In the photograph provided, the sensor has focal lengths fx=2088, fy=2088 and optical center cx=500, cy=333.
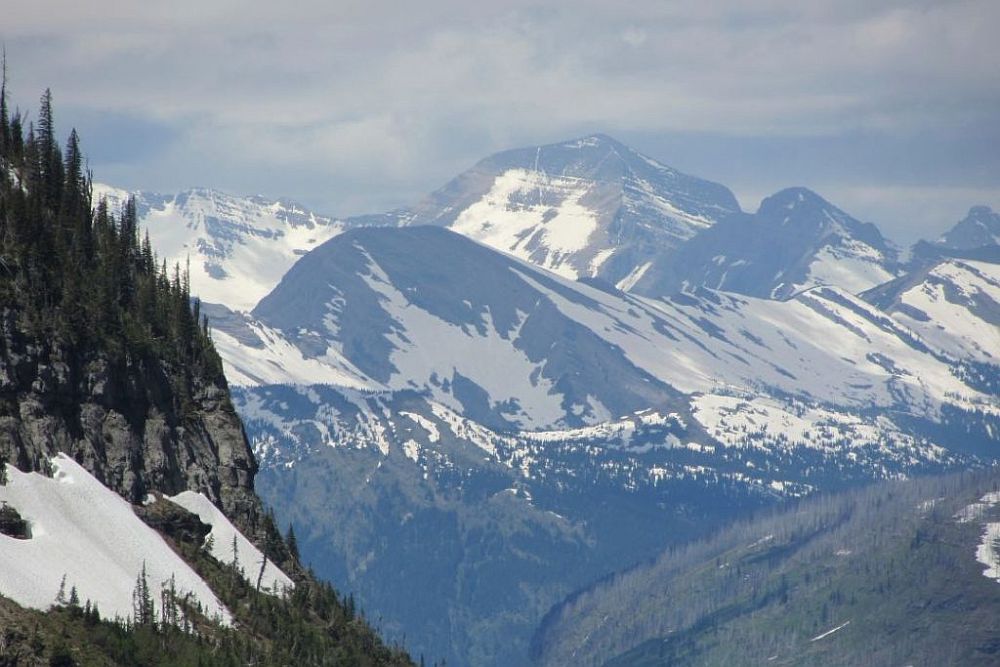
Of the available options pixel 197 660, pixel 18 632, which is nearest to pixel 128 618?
pixel 197 660

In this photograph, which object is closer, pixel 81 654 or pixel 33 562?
pixel 81 654

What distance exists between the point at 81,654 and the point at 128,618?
19637 mm

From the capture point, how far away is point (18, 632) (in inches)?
6801

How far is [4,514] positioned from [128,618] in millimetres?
15331

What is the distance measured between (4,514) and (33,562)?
583 cm

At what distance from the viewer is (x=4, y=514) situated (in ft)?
648

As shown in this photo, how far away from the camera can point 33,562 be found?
195250 millimetres

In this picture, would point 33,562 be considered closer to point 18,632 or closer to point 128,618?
point 128,618

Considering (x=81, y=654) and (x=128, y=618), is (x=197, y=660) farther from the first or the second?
(x=81, y=654)

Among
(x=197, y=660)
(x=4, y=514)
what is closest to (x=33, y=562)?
(x=4, y=514)

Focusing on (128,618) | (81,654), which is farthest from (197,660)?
(81,654)

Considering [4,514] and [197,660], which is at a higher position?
[4,514]

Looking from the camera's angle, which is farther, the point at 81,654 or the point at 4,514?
the point at 4,514

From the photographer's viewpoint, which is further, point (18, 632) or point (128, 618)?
point (128, 618)
